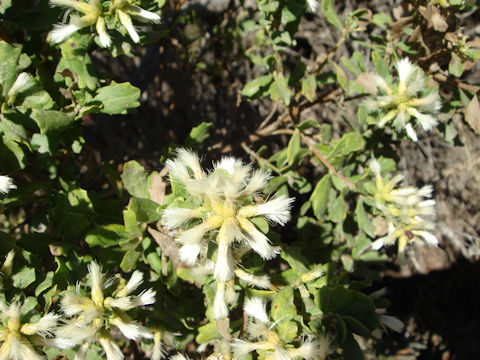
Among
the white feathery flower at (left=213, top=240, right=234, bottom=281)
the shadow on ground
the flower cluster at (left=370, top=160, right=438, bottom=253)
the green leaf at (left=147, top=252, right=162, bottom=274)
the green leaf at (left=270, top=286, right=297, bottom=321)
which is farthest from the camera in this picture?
the shadow on ground

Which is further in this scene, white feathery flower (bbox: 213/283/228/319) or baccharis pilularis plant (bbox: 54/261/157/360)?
white feathery flower (bbox: 213/283/228/319)

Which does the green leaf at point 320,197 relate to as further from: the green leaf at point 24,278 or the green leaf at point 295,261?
the green leaf at point 24,278

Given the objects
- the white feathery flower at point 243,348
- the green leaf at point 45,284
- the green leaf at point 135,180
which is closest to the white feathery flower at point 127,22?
the green leaf at point 135,180

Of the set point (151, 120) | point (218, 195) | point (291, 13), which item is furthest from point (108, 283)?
point (151, 120)

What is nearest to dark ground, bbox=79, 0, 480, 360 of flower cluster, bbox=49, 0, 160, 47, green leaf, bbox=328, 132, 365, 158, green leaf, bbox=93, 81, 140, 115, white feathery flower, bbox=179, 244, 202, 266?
green leaf, bbox=328, 132, 365, 158

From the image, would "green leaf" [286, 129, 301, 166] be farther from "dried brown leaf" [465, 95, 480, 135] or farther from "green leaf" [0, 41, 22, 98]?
"green leaf" [0, 41, 22, 98]

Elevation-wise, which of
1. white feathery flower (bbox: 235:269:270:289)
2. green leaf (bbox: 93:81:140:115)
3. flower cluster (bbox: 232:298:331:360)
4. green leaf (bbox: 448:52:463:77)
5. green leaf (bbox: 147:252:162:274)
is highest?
green leaf (bbox: 448:52:463:77)
